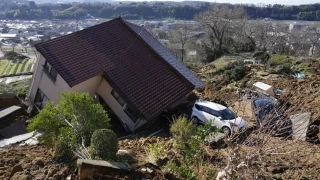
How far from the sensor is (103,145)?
6.15 m

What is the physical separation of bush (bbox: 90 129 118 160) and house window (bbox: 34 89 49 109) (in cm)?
855

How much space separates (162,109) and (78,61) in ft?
Answer: 15.2

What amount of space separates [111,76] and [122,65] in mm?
1119

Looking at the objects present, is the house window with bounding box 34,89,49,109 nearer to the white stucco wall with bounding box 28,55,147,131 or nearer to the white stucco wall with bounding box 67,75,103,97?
the white stucco wall with bounding box 28,55,147,131

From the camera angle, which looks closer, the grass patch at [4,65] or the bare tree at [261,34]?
the bare tree at [261,34]

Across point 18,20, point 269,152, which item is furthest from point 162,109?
point 18,20

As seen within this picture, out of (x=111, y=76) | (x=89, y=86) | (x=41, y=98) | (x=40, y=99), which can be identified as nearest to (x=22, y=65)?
(x=40, y=99)

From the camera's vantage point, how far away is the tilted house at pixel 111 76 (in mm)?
12445

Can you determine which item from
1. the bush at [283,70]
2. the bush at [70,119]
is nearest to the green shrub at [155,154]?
the bush at [70,119]

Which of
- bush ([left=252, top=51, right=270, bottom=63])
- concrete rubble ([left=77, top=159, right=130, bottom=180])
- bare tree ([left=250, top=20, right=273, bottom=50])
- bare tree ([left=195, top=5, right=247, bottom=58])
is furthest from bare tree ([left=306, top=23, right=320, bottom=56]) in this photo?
concrete rubble ([left=77, top=159, right=130, bottom=180])

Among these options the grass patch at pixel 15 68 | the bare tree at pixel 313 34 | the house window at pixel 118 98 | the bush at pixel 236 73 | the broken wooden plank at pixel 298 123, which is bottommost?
the grass patch at pixel 15 68

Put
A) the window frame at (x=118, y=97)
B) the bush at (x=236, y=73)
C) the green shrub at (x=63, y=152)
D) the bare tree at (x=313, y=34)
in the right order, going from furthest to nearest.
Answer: the bare tree at (x=313, y=34) < the bush at (x=236, y=73) < the window frame at (x=118, y=97) < the green shrub at (x=63, y=152)

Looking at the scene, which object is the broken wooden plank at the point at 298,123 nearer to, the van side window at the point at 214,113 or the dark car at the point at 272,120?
the dark car at the point at 272,120

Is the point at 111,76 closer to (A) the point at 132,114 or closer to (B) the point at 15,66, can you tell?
(A) the point at 132,114
